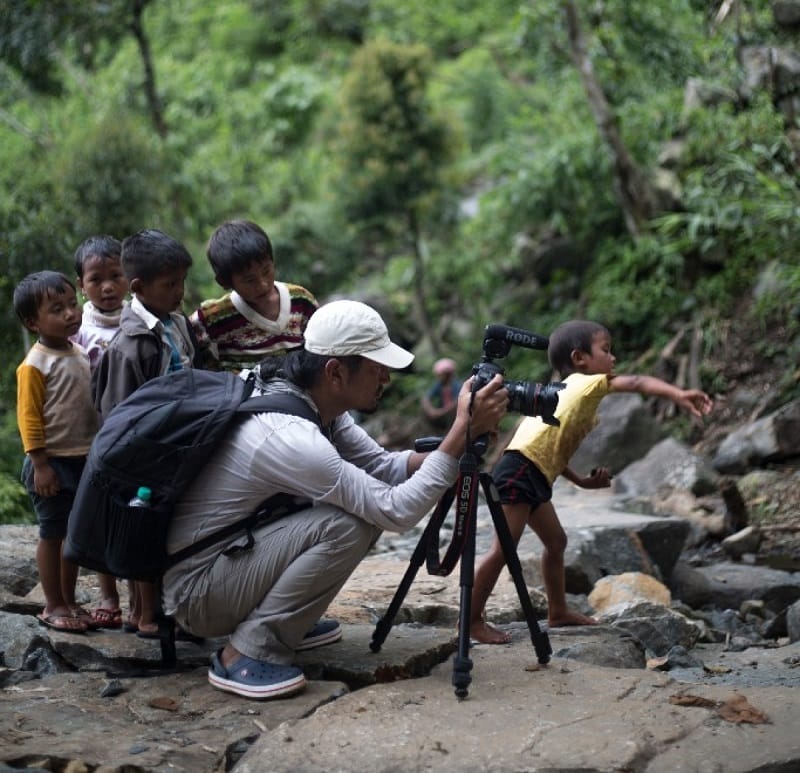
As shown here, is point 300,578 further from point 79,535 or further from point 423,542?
point 79,535

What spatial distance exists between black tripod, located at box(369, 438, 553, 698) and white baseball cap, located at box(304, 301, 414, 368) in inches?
15.8

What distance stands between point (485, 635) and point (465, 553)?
2.97 feet

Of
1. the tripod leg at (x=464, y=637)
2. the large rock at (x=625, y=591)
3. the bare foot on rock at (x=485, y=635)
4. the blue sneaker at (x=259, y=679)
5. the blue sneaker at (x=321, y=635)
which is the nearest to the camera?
the tripod leg at (x=464, y=637)

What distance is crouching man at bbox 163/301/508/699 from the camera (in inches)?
138

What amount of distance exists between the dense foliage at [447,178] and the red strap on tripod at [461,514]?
501 centimetres

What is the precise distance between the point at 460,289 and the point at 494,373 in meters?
12.6

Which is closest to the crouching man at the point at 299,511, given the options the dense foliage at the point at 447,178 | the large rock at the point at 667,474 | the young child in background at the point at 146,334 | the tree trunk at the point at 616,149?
the young child in background at the point at 146,334

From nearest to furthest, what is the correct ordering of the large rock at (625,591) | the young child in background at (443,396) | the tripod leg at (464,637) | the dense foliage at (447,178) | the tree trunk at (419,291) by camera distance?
the tripod leg at (464,637)
the large rock at (625,591)
the dense foliage at (447,178)
the young child in background at (443,396)
the tree trunk at (419,291)

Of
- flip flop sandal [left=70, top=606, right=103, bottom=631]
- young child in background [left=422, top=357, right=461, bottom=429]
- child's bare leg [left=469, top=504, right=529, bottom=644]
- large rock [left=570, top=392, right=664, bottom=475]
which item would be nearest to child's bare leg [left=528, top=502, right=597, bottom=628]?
child's bare leg [left=469, top=504, right=529, bottom=644]

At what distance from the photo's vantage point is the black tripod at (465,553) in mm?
3461

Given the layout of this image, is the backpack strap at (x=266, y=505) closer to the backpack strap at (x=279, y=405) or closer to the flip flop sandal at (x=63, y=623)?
the backpack strap at (x=279, y=405)

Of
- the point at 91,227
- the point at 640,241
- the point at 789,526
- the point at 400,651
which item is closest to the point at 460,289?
the point at 640,241

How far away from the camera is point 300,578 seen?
11.7ft

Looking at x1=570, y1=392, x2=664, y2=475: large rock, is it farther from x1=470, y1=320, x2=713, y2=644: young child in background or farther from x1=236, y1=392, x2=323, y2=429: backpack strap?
x1=236, y1=392, x2=323, y2=429: backpack strap
